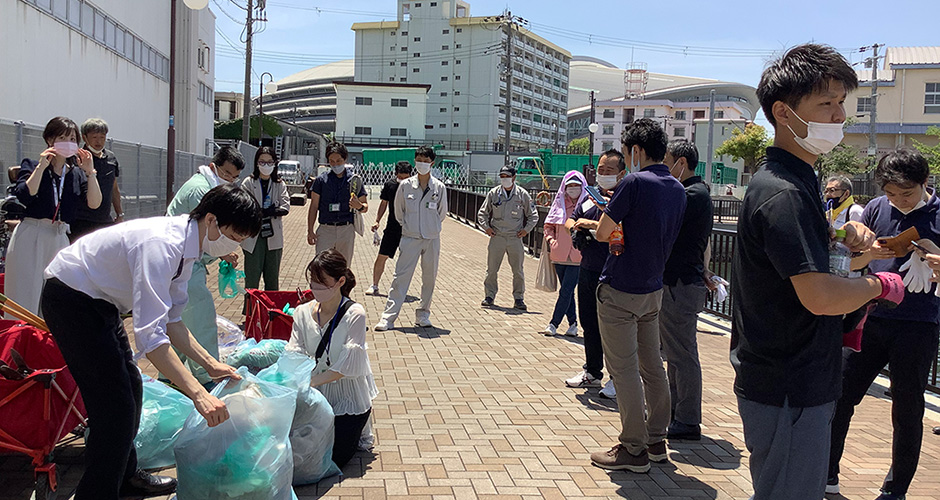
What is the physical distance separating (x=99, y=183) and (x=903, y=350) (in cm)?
603

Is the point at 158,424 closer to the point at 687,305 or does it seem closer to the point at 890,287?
the point at 687,305

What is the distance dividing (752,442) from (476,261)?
510 inches

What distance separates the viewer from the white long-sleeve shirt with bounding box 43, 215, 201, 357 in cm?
281

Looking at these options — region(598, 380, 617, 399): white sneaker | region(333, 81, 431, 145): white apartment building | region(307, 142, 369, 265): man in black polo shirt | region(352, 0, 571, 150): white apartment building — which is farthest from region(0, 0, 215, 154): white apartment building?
region(352, 0, 571, 150): white apartment building

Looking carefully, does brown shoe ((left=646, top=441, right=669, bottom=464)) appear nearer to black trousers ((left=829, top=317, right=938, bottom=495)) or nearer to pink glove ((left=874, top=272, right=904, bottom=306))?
black trousers ((left=829, top=317, right=938, bottom=495))

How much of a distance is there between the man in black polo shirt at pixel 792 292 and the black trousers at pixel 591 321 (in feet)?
11.6

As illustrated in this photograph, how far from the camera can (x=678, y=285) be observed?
4.94 m

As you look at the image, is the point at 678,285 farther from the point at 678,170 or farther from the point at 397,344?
the point at 397,344

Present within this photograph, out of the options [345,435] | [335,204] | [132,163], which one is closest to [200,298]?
[345,435]

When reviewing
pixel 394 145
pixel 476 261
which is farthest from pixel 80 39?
pixel 394 145

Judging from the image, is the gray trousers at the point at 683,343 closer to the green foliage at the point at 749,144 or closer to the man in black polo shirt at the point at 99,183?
the man in black polo shirt at the point at 99,183

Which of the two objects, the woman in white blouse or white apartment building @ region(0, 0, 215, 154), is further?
white apartment building @ region(0, 0, 215, 154)

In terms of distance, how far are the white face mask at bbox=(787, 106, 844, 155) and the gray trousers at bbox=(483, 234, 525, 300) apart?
7.56 meters

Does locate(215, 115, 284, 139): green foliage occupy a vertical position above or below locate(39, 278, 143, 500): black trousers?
above
